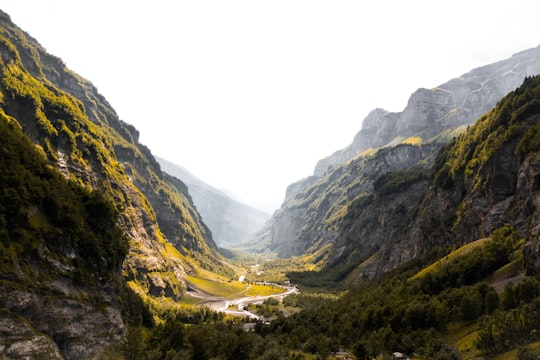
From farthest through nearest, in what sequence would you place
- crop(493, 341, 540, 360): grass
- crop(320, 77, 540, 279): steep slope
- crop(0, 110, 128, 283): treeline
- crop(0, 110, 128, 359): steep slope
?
crop(320, 77, 540, 279): steep slope
crop(0, 110, 128, 283): treeline
crop(0, 110, 128, 359): steep slope
crop(493, 341, 540, 360): grass

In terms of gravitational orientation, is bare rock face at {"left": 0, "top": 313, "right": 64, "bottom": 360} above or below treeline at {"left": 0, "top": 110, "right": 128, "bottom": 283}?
below

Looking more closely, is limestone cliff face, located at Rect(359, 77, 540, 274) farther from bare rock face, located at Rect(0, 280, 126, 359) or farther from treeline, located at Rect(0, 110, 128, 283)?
treeline, located at Rect(0, 110, 128, 283)

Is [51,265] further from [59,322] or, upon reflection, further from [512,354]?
[512,354]

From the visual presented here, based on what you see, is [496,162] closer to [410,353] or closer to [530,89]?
[530,89]

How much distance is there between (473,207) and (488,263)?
47.1 metres

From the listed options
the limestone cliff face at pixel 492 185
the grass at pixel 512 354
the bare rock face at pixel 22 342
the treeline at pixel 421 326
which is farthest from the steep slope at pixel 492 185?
the bare rock face at pixel 22 342

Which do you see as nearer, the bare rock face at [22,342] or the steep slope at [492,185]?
the bare rock face at [22,342]

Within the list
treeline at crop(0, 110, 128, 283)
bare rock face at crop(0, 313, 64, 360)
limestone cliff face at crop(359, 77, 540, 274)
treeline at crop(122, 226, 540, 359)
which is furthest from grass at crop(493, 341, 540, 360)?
treeline at crop(0, 110, 128, 283)

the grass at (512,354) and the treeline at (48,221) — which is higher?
the treeline at (48,221)

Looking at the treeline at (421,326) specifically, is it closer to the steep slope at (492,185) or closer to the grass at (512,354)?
the grass at (512,354)

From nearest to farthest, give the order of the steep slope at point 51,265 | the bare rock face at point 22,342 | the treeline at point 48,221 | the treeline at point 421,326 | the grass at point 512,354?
the grass at point 512,354 < the treeline at point 421,326 < the bare rock face at point 22,342 < the steep slope at point 51,265 < the treeline at point 48,221

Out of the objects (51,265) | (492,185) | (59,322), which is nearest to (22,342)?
(59,322)

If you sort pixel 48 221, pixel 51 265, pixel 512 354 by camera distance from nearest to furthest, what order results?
pixel 512 354 < pixel 51 265 < pixel 48 221

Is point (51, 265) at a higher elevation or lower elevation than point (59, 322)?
higher
